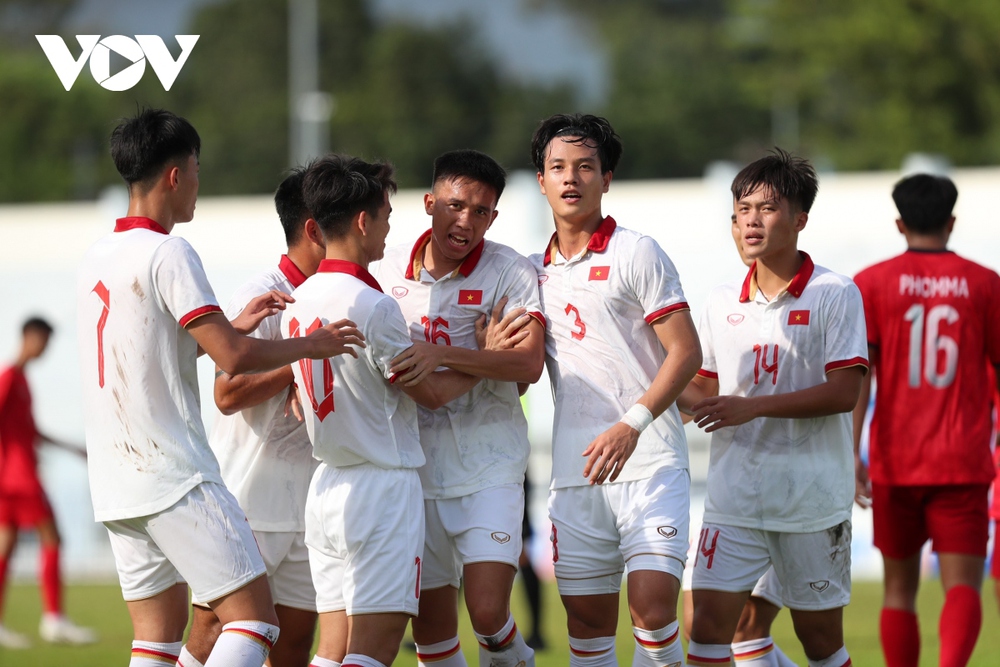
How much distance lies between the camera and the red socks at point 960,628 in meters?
6.26

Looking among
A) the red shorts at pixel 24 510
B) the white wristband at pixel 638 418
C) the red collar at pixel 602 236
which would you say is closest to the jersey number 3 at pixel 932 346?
the red collar at pixel 602 236

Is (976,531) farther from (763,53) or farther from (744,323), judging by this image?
(763,53)

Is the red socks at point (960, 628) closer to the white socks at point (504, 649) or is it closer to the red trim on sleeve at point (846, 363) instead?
the red trim on sleeve at point (846, 363)

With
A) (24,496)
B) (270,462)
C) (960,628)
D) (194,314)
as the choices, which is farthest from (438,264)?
(24,496)

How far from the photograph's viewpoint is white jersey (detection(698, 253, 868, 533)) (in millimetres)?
5621

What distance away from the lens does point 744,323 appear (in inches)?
228

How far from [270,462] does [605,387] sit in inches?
56.9

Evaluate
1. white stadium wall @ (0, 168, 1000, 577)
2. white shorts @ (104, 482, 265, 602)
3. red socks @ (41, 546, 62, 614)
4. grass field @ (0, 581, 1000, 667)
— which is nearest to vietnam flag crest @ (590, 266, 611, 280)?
white shorts @ (104, 482, 265, 602)

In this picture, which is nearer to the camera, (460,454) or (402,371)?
(402,371)

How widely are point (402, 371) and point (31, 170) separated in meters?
56.6

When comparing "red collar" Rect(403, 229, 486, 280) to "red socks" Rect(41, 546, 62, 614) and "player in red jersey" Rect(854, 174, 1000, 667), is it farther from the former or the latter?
"red socks" Rect(41, 546, 62, 614)

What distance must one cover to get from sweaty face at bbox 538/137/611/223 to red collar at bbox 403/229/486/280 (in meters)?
0.38

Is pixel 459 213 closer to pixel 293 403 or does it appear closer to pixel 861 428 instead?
pixel 293 403

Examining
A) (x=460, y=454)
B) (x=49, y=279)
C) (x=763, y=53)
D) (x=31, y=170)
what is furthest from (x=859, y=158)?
(x=460, y=454)
